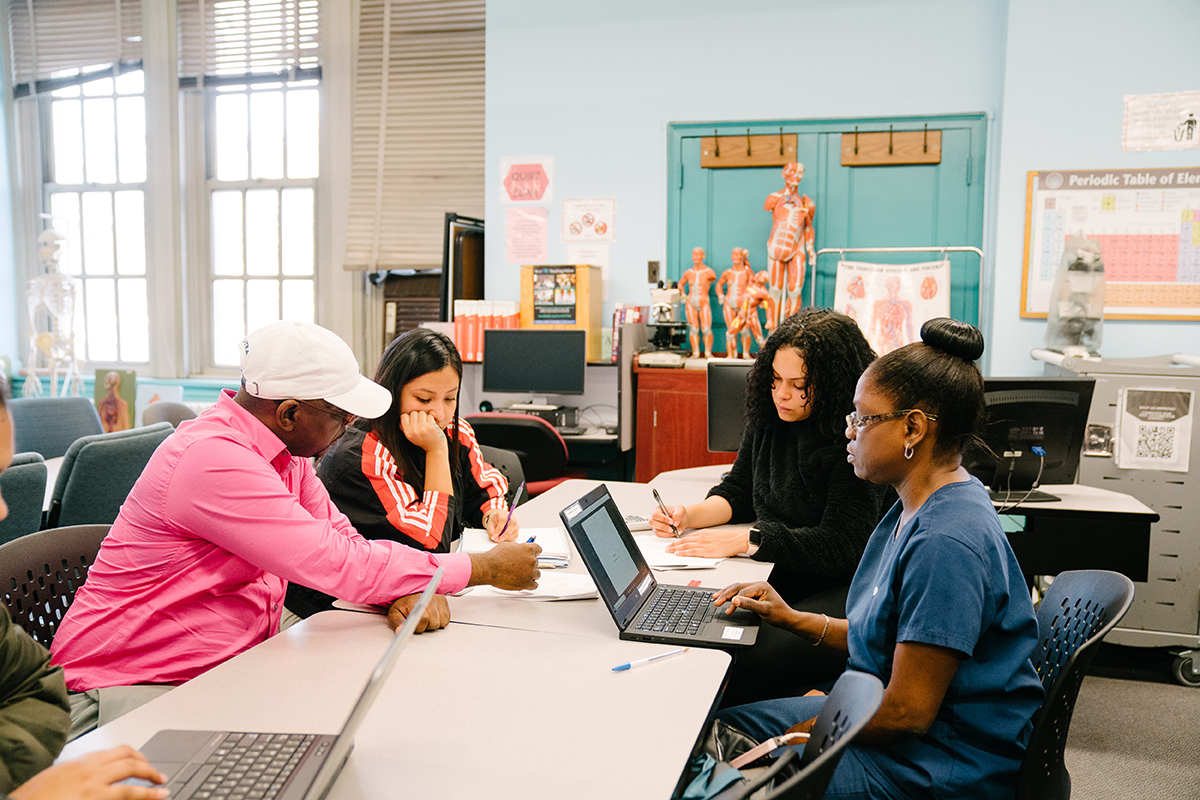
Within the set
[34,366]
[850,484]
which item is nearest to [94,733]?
[850,484]

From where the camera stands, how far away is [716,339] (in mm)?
4812

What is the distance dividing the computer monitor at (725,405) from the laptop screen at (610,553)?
162 centimetres

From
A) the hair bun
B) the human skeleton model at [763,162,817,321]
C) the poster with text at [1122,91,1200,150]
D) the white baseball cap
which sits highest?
the poster with text at [1122,91,1200,150]

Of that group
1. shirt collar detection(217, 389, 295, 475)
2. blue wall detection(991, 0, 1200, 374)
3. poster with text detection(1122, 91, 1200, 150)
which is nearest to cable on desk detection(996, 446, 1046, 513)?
blue wall detection(991, 0, 1200, 374)

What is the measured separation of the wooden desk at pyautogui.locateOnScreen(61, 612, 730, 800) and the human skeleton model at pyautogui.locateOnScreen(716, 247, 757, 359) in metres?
3.13

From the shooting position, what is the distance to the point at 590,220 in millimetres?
4891

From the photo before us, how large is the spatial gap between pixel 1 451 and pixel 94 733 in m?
0.43

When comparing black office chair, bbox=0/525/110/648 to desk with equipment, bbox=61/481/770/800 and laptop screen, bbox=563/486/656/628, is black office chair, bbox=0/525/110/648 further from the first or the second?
laptop screen, bbox=563/486/656/628

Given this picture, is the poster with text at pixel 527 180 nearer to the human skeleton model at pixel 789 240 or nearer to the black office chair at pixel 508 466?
the human skeleton model at pixel 789 240

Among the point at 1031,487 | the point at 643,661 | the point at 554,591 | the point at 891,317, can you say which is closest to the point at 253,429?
the point at 554,591

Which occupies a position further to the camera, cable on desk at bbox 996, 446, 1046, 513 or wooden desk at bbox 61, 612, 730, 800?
cable on desk at bbox 996, 446, 1046, 513

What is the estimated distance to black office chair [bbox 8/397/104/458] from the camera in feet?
12.4

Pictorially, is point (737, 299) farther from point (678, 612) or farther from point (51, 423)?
point (51, 423)

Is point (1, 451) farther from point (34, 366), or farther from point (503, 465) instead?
point (34, 366)
